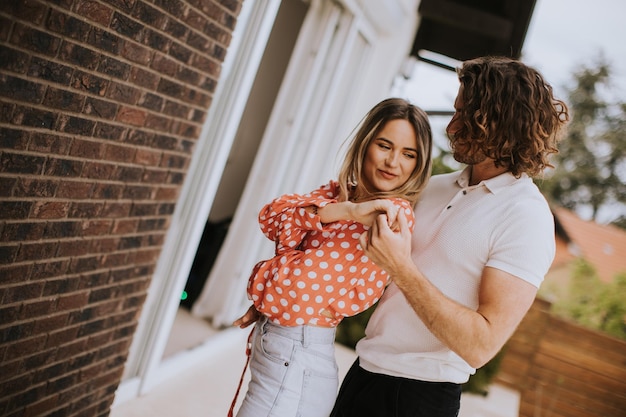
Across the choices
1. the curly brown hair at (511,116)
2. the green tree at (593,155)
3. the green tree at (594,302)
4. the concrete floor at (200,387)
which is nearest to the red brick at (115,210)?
the concrete floor at (200,387)

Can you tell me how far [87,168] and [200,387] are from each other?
2.09 m

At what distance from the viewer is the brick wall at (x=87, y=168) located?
1.66m

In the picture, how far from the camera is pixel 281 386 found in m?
1.58

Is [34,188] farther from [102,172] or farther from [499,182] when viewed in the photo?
[499,182]

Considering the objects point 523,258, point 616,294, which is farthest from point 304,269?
point 616,294

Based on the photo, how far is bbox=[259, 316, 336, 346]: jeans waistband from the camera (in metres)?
1.62

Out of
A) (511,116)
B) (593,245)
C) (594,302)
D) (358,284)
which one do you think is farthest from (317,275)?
(593,245)

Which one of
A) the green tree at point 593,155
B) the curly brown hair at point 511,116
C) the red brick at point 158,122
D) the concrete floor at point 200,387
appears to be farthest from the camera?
the green tree at point 593,155

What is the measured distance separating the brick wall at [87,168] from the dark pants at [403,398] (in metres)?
1.10

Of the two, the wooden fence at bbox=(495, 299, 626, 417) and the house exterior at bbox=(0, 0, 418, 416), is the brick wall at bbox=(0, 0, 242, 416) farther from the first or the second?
the wooden fence at bbox=(495, 299, 626, 417)

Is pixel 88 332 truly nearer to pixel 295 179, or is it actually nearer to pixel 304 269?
pixel 304 269

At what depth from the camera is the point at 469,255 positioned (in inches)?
56.1

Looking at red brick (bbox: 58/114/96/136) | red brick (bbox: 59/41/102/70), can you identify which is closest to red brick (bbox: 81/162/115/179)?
red brick (bbox: 58/114/96/136)

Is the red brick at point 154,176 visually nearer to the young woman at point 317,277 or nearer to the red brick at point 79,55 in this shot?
the red brick at point 79,55
